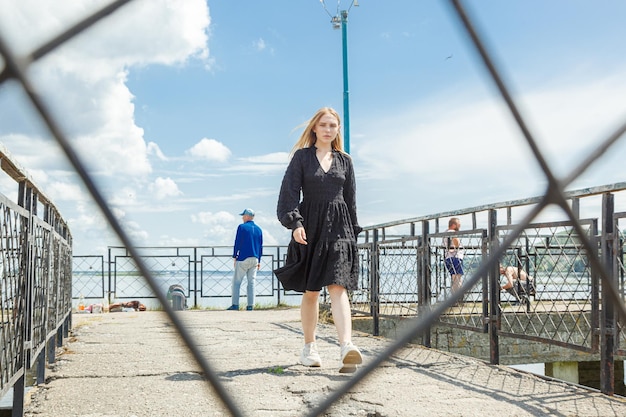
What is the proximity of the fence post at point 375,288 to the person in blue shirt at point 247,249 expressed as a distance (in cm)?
323

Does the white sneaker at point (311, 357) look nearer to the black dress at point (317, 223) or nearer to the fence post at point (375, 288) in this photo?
the black dress at point (317, 223)

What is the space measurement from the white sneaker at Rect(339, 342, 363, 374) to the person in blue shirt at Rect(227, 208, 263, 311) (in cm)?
643

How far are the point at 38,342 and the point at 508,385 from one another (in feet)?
8.70

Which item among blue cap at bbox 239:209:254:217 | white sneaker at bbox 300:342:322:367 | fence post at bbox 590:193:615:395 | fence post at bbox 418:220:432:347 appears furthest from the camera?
blue cap at bbox 239:209:254:217

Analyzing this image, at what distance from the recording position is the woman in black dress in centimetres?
375

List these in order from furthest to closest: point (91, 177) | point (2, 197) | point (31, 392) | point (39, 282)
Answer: point (39, 282)
point (31, 392)
point (2, 197)
point (91, 177)

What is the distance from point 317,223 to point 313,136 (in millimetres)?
577

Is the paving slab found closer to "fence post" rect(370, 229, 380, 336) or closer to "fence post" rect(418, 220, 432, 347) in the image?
"fence post" rect(418, 220, 432, 347)

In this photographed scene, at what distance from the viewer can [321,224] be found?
383 cm

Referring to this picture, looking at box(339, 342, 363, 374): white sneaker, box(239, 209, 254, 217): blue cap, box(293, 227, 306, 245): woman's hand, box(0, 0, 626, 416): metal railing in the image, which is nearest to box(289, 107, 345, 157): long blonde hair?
box(293, 227, 306, 245): woman's hand

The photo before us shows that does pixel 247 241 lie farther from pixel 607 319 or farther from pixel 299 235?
pixel 607 319

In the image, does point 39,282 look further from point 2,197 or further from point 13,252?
point 2,197

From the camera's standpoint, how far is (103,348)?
217 inches

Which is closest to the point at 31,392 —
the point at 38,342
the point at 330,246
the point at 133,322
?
the point at 38,342
